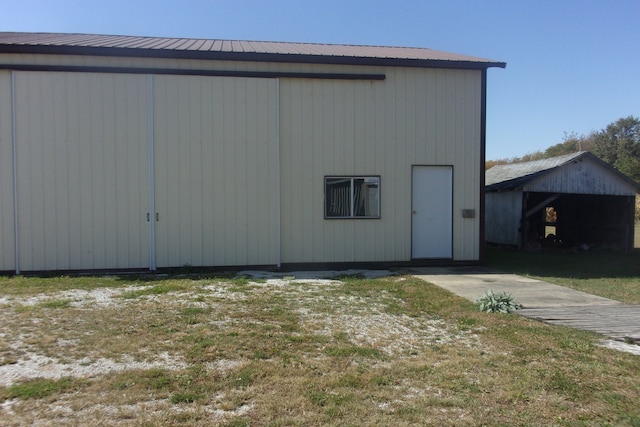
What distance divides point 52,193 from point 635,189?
17.4 meters

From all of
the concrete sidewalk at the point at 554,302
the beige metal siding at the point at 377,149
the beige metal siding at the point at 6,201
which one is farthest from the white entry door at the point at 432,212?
the beige metal siding at the point at 6,201

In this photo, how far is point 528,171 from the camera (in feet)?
54.0

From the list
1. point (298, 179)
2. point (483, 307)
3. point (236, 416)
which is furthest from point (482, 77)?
point (236, 416)

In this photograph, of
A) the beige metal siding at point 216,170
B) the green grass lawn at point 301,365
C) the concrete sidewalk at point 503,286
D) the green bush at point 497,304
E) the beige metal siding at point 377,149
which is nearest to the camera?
the green grass lawn at point 301,365

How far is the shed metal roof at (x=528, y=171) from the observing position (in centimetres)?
1436

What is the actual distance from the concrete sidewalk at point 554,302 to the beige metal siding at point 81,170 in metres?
6.42

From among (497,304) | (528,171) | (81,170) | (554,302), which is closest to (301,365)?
(497,304)

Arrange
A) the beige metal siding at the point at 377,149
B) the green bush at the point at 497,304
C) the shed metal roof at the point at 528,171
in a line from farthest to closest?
the shed metal roof at the point at 528,171, the beige metal siding at the point at 377,149, the green bush at the point at 497,304

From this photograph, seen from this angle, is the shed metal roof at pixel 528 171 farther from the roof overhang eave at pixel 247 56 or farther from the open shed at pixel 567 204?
the roof overhang eave at pixel 247 56

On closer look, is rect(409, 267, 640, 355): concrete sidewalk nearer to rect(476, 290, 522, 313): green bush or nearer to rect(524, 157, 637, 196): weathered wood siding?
rect(476, 290, 522, 313): green bush

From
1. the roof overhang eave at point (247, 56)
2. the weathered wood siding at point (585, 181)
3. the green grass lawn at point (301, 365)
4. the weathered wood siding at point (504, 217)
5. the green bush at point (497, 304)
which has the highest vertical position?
the roof overhang eave at point (247, 56)

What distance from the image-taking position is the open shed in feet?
47.4

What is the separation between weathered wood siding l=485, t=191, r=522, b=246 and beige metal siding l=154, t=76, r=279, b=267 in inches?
374

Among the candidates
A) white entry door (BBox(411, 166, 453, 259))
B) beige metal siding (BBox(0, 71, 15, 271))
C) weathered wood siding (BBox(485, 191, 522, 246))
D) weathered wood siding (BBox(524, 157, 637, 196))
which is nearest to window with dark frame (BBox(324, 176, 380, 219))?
white entry door (BBox(411, 166, 453, 259))
